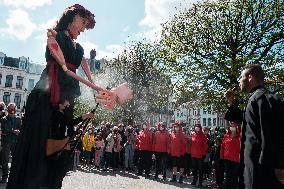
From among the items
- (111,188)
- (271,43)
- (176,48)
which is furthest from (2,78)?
(111,188)

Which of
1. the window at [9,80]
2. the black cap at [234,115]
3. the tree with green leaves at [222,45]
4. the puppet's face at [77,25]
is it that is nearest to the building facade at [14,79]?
the window at [9,80]

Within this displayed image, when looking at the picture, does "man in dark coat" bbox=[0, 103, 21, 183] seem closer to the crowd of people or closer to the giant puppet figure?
the crowd of people

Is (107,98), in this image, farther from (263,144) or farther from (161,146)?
(161,146)

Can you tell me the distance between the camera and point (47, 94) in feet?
10.2

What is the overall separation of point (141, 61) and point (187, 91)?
73.0 ft

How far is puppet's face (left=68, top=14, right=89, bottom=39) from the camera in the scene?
3.48 metres

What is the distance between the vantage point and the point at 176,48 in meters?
23.2

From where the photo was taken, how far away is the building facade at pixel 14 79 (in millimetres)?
65375

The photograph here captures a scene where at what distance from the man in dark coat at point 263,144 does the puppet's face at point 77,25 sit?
213 centimetres

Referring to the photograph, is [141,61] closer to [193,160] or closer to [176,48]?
[176,48]

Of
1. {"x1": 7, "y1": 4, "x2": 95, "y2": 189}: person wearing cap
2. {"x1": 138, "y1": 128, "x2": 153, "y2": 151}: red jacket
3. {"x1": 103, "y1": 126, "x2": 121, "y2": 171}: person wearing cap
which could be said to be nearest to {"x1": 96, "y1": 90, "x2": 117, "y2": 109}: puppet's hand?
{"x1": 7, "y1": 4, "x2": 95, "y2": 189}: person wearing cap

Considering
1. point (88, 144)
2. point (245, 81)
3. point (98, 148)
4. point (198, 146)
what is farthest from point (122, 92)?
point (88, 144)

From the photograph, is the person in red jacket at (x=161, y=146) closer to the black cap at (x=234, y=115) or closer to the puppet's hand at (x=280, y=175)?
the black cap at (x=234, y=115)

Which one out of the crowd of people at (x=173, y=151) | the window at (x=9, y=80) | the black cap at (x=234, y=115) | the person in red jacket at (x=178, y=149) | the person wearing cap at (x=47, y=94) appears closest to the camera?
the person wearing cap at (x=47, y=94)
